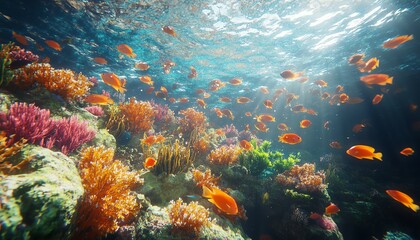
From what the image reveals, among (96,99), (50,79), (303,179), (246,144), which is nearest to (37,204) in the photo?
(96,99)

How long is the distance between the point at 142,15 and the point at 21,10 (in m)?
7.59

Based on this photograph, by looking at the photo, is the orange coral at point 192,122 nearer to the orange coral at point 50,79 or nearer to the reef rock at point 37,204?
the orange coral at point 50,79

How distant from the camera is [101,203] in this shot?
3.58m

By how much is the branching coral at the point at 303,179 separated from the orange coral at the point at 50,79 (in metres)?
7.19

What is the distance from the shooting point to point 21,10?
42.5 ft

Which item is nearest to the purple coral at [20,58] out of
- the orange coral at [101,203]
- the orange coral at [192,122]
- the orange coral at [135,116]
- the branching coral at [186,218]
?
the orange coral at [135,116]

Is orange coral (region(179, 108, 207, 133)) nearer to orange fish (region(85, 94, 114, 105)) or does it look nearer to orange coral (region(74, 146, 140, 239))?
orange fish (region(85, 94, 114, 105))

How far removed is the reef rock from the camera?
2.08 m

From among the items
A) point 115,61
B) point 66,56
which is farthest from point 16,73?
point 66,56

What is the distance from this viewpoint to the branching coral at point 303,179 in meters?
6.93

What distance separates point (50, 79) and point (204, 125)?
6.70m

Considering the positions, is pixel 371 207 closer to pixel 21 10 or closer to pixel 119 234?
pixel 119 234

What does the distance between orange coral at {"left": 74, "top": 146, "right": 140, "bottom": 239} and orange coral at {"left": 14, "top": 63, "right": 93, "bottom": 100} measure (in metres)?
2.64

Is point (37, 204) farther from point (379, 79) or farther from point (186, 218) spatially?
point (379, 79)
